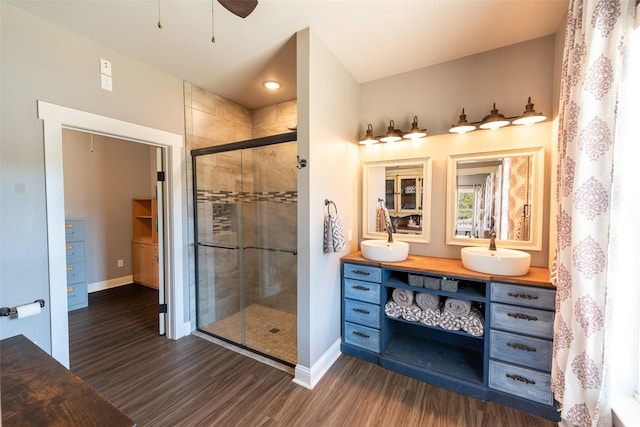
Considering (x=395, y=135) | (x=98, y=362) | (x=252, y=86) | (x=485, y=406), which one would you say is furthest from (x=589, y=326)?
(x=98, y=362)

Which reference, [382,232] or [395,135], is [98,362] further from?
[395,135]

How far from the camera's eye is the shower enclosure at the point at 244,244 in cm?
263

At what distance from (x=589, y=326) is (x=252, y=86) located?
10.4 feet

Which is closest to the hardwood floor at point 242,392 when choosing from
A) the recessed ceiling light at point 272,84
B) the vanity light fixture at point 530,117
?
the vanity light fixture at point 530,117

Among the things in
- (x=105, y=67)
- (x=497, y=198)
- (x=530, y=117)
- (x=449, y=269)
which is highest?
(x=105, y=67)

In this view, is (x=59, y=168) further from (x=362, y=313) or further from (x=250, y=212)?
(x=362, y=313)

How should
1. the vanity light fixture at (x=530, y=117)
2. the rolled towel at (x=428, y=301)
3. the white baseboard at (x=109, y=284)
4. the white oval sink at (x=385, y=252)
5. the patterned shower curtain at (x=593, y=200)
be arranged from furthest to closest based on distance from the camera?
the white baseboard at (x=109, y=284) < the white oval sink at (x=385, y=252) < the rolled towel at (x=428, y=301) < the vanity light fixture at (x=530, y=117) < the patterned shower curtain at (x=593, y=200)

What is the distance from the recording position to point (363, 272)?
7.45 feet

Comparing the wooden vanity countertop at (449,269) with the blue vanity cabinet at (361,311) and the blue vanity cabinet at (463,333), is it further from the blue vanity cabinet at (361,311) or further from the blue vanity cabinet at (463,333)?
the blue vanity cabinet at (361,311)

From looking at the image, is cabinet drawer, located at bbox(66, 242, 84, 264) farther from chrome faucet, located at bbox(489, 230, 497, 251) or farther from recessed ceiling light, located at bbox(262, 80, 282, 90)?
chrome faucet, located at bbox(489, 230, 497, 251)

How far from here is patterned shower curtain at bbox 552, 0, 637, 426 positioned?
1058 mm

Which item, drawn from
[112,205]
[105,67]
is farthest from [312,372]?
[112,205]

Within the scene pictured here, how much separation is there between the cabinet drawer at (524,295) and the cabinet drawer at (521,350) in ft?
0.76

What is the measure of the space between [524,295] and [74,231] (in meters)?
5.10
